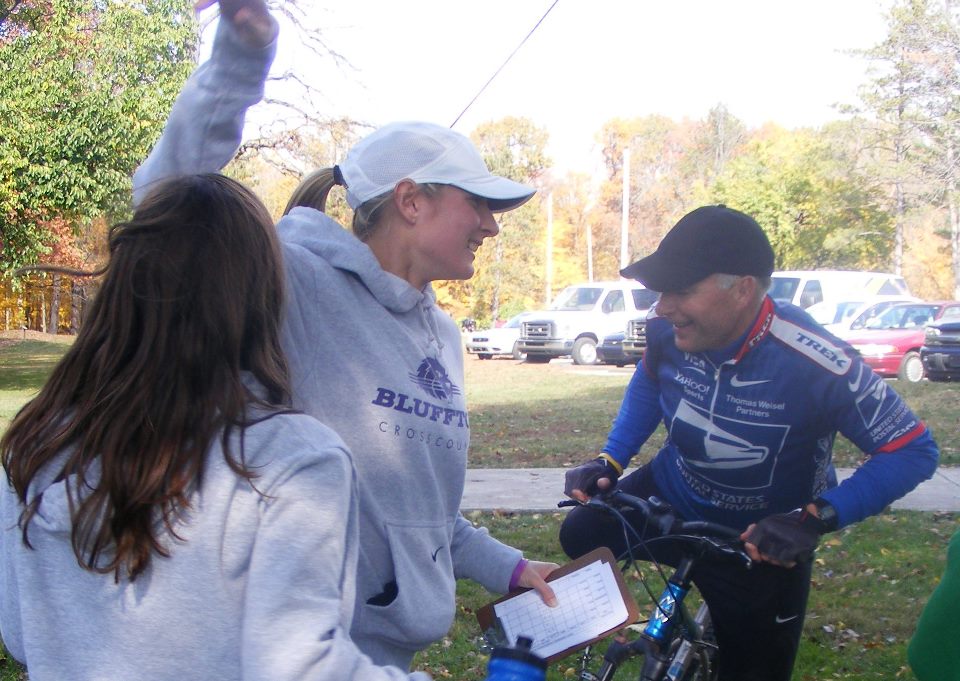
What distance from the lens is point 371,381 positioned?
2.21m

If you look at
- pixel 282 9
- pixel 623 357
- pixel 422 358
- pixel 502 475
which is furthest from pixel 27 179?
pixel 422 358

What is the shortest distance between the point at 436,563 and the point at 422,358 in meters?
0.46

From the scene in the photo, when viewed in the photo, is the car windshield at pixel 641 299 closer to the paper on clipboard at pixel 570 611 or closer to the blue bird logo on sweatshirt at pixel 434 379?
the paper on clipboard at pixel 570 611

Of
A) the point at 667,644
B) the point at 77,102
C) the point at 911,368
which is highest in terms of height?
the point at 77,102

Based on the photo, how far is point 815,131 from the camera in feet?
164

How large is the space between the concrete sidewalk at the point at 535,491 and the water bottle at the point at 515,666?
6.29m

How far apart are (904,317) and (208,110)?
63.6 ft

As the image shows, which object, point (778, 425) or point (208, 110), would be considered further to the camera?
point (778, 425)

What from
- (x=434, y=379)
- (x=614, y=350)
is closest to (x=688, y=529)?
(x=434, y=379)

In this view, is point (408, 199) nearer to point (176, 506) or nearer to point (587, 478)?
point (176, 506)

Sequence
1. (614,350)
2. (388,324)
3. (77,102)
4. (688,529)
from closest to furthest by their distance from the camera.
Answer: (388,324) → (688,529) → (77,102) → (614,350)

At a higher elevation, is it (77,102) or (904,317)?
(77,102)

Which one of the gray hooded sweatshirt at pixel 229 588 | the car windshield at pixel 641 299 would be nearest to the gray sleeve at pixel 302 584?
the gray hooded sweatshirt at pixel 229 588

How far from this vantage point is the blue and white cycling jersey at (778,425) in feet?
10.0
